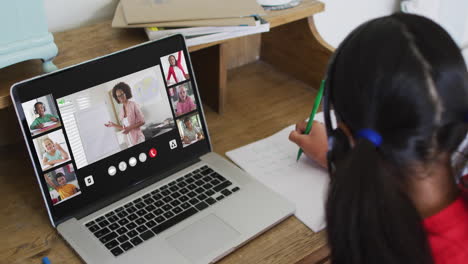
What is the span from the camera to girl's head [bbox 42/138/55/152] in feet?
2.76

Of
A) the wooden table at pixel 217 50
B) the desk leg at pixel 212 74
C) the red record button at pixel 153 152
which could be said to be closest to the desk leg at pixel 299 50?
the wooden table at pixel 217 50

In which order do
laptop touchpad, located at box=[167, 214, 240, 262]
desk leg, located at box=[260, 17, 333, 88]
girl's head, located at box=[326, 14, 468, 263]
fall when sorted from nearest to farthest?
girl's head, located at box=[326, 14, 468, 263], laptop touchpad, located at box=[167, 214, 240, 262], desk leg, located at box=[260, 17, 333, 88]

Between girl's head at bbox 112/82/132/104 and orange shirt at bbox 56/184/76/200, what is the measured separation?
170mm

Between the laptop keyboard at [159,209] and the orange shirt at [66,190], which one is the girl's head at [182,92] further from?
the orange shirt at [66,190]

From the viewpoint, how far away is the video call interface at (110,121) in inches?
33.4

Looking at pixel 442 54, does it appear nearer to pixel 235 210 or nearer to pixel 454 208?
pixel 454 208

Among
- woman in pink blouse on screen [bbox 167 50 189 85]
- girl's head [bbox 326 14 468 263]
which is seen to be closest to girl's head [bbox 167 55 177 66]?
woman in pink blouse on screen [bbox 167 50 189 85]

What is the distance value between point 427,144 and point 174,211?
0.45 meters

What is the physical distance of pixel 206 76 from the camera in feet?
3.98

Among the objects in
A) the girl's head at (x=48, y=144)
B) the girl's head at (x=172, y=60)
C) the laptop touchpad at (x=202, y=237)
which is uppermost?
the girl's head at (x=172, y=60)

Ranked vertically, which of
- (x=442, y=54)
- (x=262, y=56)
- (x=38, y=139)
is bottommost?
(x=262, y=56)

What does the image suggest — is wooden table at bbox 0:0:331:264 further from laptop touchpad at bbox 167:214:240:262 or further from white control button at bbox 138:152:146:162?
white control button at bbox 138:152:146:162

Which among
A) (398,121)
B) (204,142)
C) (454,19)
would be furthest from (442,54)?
(454,19)

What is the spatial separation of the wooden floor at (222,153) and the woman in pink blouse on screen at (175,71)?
17 centimetres
